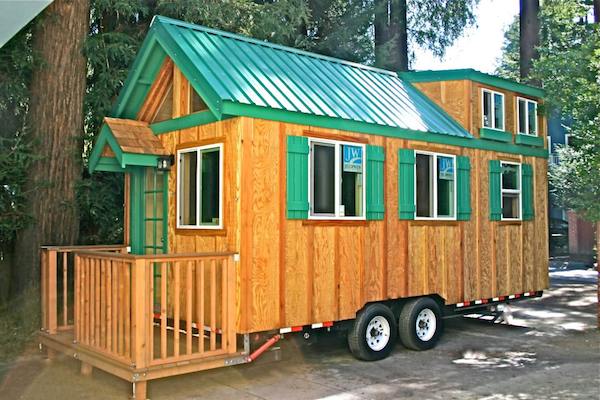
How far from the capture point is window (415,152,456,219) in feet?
29.7

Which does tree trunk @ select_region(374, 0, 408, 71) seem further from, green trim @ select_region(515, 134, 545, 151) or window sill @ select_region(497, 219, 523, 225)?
window sill @ select_region(497, 219, 523, 225)

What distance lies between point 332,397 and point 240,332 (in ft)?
3.93

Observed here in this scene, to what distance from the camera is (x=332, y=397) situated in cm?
645

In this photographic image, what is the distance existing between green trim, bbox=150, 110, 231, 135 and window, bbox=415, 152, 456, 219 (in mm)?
3186

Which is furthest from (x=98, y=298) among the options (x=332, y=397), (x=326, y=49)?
(x=326, y=49)

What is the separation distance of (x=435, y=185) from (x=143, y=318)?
193 inches

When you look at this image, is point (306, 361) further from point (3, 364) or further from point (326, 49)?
point (326, 49)

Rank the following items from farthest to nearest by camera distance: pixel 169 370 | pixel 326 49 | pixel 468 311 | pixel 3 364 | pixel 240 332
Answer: pixel 326 49
pixel 468 311
pixel 3 364
pixel 240 332
pixel 169 370

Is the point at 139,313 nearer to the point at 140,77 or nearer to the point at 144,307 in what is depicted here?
the point at 144,307

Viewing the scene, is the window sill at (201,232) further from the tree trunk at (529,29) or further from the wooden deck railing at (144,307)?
the tree trunk at (529,29)

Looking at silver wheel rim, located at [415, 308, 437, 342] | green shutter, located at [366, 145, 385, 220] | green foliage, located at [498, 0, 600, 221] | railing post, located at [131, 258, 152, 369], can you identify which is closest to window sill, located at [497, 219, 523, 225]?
green foliage, located at [498, 0, 600, 221]

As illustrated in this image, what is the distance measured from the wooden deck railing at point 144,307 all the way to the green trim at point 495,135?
5251 mm

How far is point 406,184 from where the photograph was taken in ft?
28.7

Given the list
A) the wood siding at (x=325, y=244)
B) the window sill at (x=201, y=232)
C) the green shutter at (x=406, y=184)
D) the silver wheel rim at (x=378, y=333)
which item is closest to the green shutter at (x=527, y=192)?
the wood siding at (x=325, y=244)
